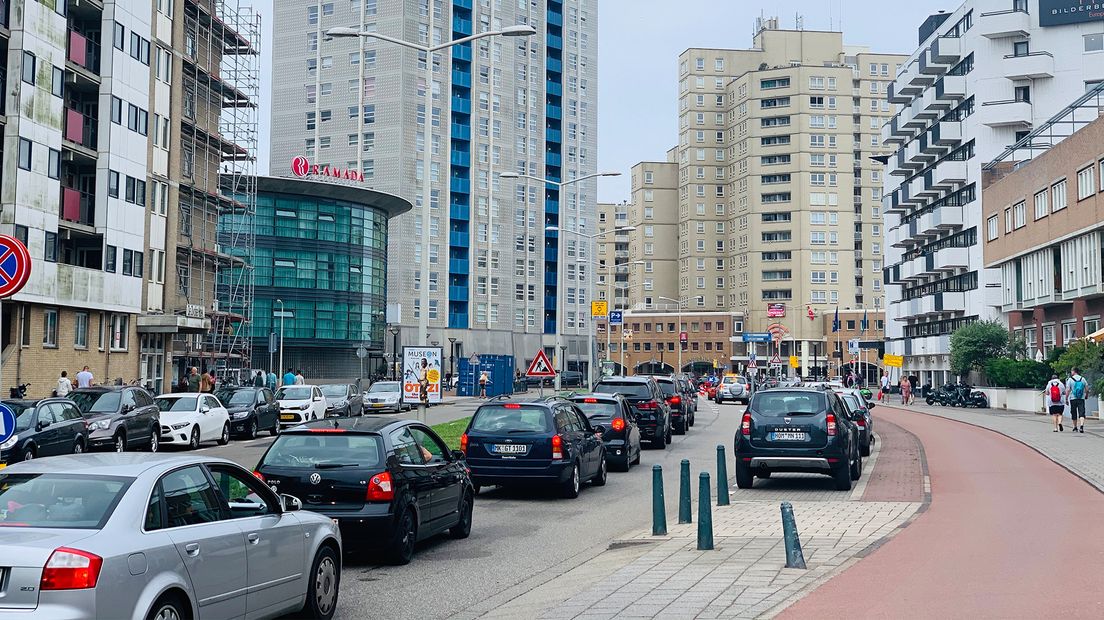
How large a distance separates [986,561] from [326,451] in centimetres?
664

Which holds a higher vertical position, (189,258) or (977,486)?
(189,258)

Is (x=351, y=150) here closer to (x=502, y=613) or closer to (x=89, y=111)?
(x=89, y=111)

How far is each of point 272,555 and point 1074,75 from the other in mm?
70966

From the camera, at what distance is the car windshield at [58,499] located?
6.43m

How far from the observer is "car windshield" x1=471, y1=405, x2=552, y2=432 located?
17.2 m

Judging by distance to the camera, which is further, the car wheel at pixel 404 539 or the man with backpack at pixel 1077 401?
the man with backpack at pixel 1077 401

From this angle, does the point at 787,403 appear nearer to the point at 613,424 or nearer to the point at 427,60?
the point at 613,424

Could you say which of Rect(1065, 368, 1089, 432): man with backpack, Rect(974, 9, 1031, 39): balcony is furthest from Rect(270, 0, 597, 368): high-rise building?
Rect(1065, 368, 1089, 432): man with backpack

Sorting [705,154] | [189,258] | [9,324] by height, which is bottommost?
[9,324]

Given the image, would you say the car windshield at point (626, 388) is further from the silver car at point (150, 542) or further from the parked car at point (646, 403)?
the silver car at point (150, 542)

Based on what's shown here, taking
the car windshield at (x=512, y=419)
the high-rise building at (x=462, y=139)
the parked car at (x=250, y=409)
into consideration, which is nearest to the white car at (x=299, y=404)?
the parked car at (x=250, y=409)

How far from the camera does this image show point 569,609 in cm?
875

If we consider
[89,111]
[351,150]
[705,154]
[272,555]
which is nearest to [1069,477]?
[272,555]

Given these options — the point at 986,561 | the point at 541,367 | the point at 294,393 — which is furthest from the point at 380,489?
the point at 294,393
